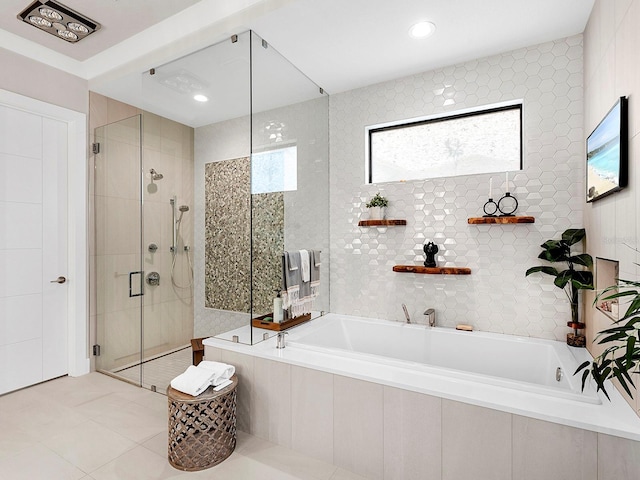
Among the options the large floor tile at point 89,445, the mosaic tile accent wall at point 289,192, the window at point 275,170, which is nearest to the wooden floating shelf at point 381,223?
the mosaic tile accent wall at point 289,192

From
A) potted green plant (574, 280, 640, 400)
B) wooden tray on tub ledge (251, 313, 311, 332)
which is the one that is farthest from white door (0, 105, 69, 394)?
potted green plant (574, 280, 640, 400)

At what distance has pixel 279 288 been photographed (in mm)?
2561

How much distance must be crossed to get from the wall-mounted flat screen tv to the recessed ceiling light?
3.72 feet

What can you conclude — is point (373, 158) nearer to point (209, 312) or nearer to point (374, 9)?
point (374, 9)

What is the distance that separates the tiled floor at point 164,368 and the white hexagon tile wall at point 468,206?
1315mm

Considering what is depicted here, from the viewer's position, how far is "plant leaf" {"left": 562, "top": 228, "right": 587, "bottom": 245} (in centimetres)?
223

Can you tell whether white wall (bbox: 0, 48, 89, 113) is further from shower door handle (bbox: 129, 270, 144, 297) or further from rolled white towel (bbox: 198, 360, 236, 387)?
rolled white towel (bbox: 198, 360, 236, 387)

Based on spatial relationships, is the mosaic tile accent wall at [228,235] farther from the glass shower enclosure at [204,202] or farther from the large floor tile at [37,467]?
the large floor tile at [37,467]

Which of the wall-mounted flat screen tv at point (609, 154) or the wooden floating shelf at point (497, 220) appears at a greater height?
the wall-mounted flat screen tv at point (609, 154)

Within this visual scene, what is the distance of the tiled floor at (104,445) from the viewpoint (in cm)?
192

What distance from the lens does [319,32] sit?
2340mm

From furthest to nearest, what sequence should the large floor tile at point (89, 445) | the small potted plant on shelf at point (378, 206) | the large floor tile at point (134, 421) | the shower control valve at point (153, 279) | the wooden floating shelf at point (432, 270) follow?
the small potted plant on shelf at point (378, 206) < the shower control valve at point (153, 279) < the wooden floating shelf at point (432, 270) < the large floor tile at point (134, 421) < the large floor tile at point (89, 445)

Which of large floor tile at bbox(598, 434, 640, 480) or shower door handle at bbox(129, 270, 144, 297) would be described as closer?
large floor tile at bbox(598, 434, 640, 480)

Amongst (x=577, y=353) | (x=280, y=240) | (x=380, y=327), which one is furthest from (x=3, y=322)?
(x=577, y=353)
